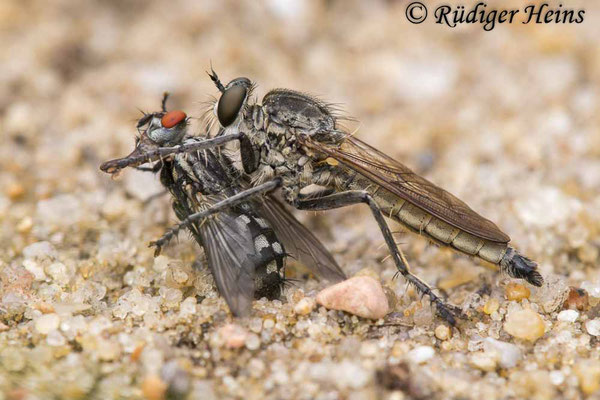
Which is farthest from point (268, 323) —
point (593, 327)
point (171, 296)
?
point (593, 327)

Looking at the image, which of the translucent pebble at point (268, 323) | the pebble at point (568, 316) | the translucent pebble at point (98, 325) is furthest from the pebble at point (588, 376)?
the translucent pebble at point (98, 325)

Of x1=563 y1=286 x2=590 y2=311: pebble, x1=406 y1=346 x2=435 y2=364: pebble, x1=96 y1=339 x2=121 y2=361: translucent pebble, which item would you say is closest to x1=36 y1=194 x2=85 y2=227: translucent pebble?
x1=96 y1=339 x2=121 y2=361: translucent pebble

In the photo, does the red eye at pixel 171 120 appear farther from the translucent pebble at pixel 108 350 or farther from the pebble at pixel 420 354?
the pebble at pixel 420 354

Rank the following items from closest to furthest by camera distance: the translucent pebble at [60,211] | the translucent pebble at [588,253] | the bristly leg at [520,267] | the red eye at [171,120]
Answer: the bristly leg at [520,267], the red eye at [171,120], the translucent pebble at [588,253], the translucent pebble at [60,211]

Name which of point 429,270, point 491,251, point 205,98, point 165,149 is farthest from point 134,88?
point 491,251

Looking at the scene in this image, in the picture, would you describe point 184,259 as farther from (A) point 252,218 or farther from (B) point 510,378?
(B) point 510,378

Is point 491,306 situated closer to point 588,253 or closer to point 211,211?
point 588,253
